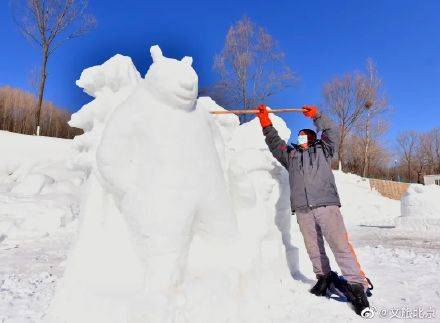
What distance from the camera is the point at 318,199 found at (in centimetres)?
299

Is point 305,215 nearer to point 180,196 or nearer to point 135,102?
point 180,196

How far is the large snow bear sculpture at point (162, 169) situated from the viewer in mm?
2154

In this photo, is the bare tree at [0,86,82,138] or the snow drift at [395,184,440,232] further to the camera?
Answer: the bare tree at [0,86,82,138]

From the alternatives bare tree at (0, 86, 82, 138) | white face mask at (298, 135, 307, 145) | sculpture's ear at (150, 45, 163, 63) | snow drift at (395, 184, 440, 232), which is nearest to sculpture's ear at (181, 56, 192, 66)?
sculpture's ear at (150, 45, 163, 63)

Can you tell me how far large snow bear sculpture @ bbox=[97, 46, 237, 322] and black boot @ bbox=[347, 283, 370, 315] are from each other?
1197 millimetres

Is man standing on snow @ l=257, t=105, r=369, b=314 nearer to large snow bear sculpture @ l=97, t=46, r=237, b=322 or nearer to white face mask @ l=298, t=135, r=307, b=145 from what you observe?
white face mask @ l=298, t=135, r=307, b=145

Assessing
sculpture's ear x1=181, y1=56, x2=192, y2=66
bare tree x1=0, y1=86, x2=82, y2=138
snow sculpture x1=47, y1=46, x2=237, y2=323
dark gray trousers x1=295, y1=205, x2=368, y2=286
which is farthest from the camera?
bare tree x1=0, y1=86, x2=82, y2=138

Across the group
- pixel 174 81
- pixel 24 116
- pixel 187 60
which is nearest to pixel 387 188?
pixel 187 60

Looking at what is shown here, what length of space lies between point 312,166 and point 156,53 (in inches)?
60.0

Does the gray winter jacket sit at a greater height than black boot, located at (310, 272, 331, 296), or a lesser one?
greater

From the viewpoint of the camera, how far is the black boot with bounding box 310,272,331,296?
9.96ft

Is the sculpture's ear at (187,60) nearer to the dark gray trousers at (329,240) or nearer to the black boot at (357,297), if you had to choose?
the dark gray trousers at (329,240)

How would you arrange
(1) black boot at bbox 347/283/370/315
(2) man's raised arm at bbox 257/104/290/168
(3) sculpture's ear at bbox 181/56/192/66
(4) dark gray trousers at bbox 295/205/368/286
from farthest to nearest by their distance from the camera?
(2) man's raised arm at bbox 257/104/290/168, (4) dark gray trousers at bbox 295/205/368/286, (1) black boot at bbox 347/283/370/315, (3) sculpture's ear at bbox 181/56/192/66

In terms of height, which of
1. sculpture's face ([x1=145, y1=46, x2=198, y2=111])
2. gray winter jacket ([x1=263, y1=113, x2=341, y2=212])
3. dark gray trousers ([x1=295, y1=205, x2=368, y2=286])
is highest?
sculpture's face ([x1=145, y1=46, x2=198, y2=111])
